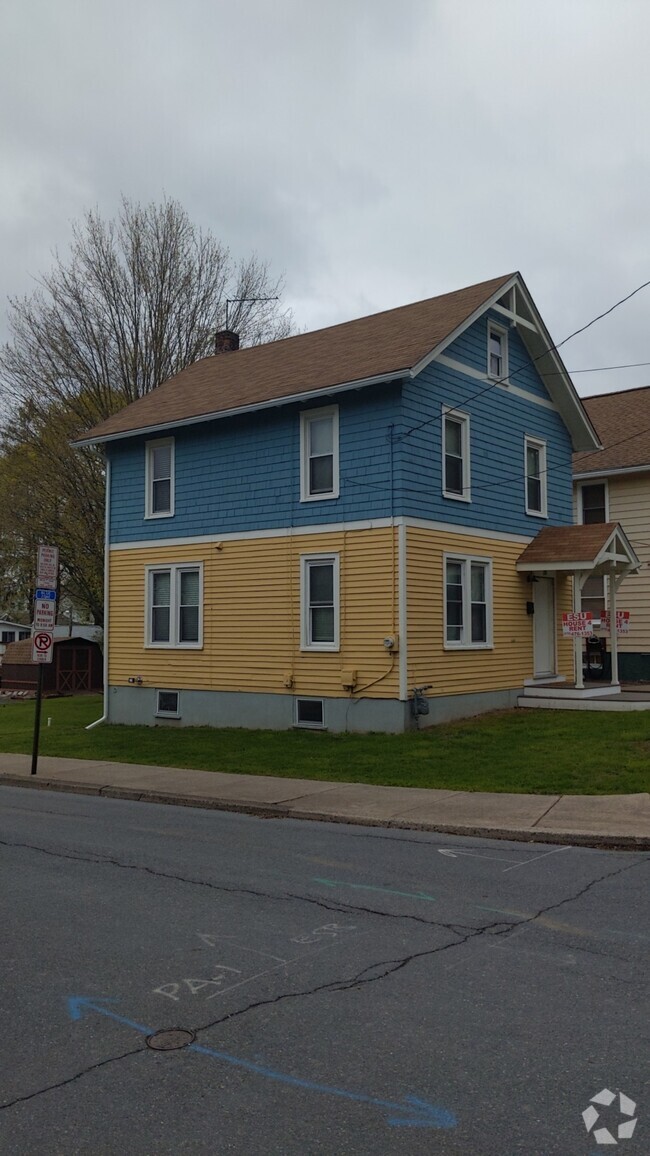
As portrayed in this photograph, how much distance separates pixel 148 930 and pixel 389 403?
42.7 feet

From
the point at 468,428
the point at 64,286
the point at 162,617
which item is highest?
the point at 64,286

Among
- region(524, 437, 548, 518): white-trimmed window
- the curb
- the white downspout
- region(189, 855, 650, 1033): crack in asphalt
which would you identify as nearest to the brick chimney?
the white downspout

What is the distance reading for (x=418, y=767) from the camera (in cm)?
1438

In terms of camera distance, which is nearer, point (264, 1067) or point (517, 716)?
point (264, 1067)

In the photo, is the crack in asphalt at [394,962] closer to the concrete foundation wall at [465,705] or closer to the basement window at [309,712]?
the concrete foundation wall at [465,705]

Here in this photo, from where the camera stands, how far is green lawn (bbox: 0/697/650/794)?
42.6ft

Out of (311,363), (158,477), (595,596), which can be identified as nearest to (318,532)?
(311,363)

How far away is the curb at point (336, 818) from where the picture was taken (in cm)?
958

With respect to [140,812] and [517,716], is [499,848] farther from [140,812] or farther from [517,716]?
[517,716]

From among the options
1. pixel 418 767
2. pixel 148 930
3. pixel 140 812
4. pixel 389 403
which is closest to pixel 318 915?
pixel 148 930

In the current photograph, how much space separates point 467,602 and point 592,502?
319 inches

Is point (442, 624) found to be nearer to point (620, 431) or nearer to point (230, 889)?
point (620, 431)

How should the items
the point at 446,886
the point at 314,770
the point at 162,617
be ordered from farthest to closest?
the point at 162,617 < the point at 314,770 < the point at 446,886

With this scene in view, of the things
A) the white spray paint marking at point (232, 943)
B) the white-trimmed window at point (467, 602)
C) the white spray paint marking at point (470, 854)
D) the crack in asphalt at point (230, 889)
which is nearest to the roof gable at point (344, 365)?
the white-trimmed window at point (467, 602)
